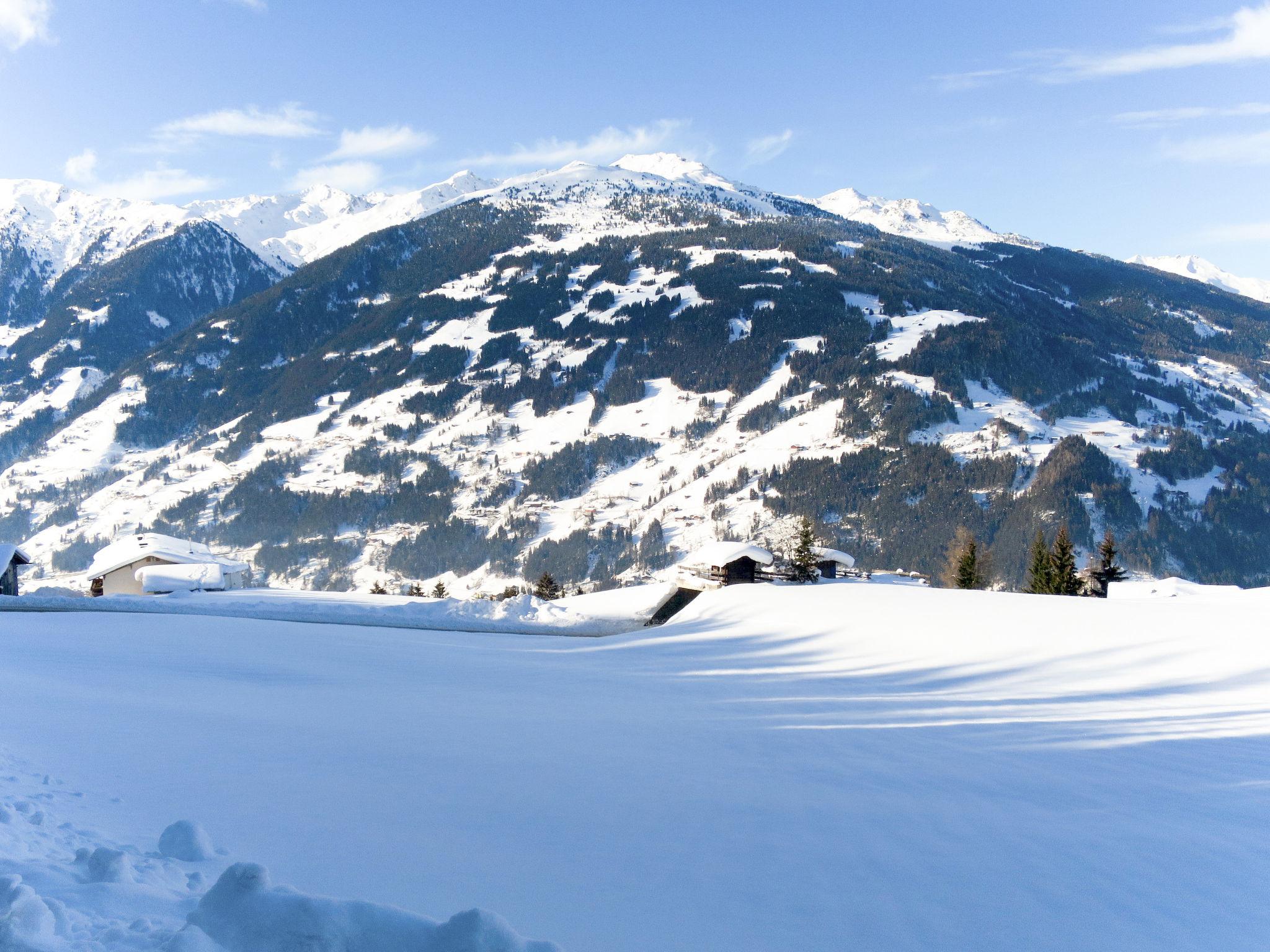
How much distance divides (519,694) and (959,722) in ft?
24.7

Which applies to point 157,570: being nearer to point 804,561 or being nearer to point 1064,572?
point 804,561

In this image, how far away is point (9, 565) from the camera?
4156 centimetres

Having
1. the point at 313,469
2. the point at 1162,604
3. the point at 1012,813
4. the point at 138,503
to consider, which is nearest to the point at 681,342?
the point at 313,469

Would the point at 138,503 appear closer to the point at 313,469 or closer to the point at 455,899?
the point at 313,469

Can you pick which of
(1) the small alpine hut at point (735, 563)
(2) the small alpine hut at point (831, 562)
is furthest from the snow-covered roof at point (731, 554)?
(2) the small alpine hut at point (831, 562)

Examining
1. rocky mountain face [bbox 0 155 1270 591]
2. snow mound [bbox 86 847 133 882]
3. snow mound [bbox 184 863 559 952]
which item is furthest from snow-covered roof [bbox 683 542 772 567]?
rocky mountain face [bbox 0 155 1270 591]

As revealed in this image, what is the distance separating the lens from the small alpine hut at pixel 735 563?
145 ft

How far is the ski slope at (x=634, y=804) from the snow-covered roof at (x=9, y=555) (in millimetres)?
33051

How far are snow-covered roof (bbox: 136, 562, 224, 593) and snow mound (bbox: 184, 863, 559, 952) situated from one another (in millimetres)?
46123

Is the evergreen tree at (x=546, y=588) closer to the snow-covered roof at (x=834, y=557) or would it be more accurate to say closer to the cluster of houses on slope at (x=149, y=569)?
the snow-covered roof at (x=834, y=557)


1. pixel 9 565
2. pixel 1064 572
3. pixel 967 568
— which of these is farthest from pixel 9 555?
pixel 1064 572

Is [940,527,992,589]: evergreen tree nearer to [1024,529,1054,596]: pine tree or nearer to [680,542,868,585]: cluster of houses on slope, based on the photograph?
[1024,529,1054,596]: pine tree

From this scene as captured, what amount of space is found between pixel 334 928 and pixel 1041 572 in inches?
2228

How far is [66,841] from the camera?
4668 millimetres
